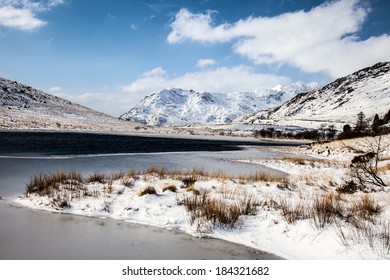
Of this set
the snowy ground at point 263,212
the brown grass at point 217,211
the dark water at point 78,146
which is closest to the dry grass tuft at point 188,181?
the snowy ground at point 263,212

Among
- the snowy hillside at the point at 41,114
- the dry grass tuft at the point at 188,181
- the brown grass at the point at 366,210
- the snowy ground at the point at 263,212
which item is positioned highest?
the snowy hillside at the point at 41,114

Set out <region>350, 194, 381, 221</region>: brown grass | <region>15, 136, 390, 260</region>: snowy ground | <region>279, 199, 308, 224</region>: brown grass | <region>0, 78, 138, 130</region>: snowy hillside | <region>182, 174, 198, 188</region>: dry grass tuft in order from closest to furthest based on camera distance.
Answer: <region>15, 136, 390, 260</region>: snowy ground, <region>350, 194, 381, 221</region>: brown grass, <region>279, 199, 308, 224</region>: brown grass, <region>182, 174, 198, 188</region>: dry grass tuft, <region>0, 78, 138, 130</region>: snowy hillside

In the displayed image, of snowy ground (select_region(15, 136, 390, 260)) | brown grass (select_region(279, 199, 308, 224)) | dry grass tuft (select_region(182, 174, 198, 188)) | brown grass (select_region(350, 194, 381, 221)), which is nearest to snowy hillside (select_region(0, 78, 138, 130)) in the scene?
dry grass tuft (select_region(182, 174, 198, 188))

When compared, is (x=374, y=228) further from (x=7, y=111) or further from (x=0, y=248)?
(x=7, y=111)

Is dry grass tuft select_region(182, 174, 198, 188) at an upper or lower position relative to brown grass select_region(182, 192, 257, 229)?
upper

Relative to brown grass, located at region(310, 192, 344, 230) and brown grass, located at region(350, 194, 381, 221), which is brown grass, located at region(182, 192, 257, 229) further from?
brown grass, located at region(350, 194, 381, 221)

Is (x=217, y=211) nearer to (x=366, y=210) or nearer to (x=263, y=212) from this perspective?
(x=263, y=212)

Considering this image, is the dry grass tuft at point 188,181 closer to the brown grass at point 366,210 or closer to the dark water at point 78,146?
the brown grass at point 366,210

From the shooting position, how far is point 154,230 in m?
11.4

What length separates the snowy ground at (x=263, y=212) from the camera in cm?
945

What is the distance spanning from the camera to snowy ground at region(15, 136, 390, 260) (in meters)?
9.45
